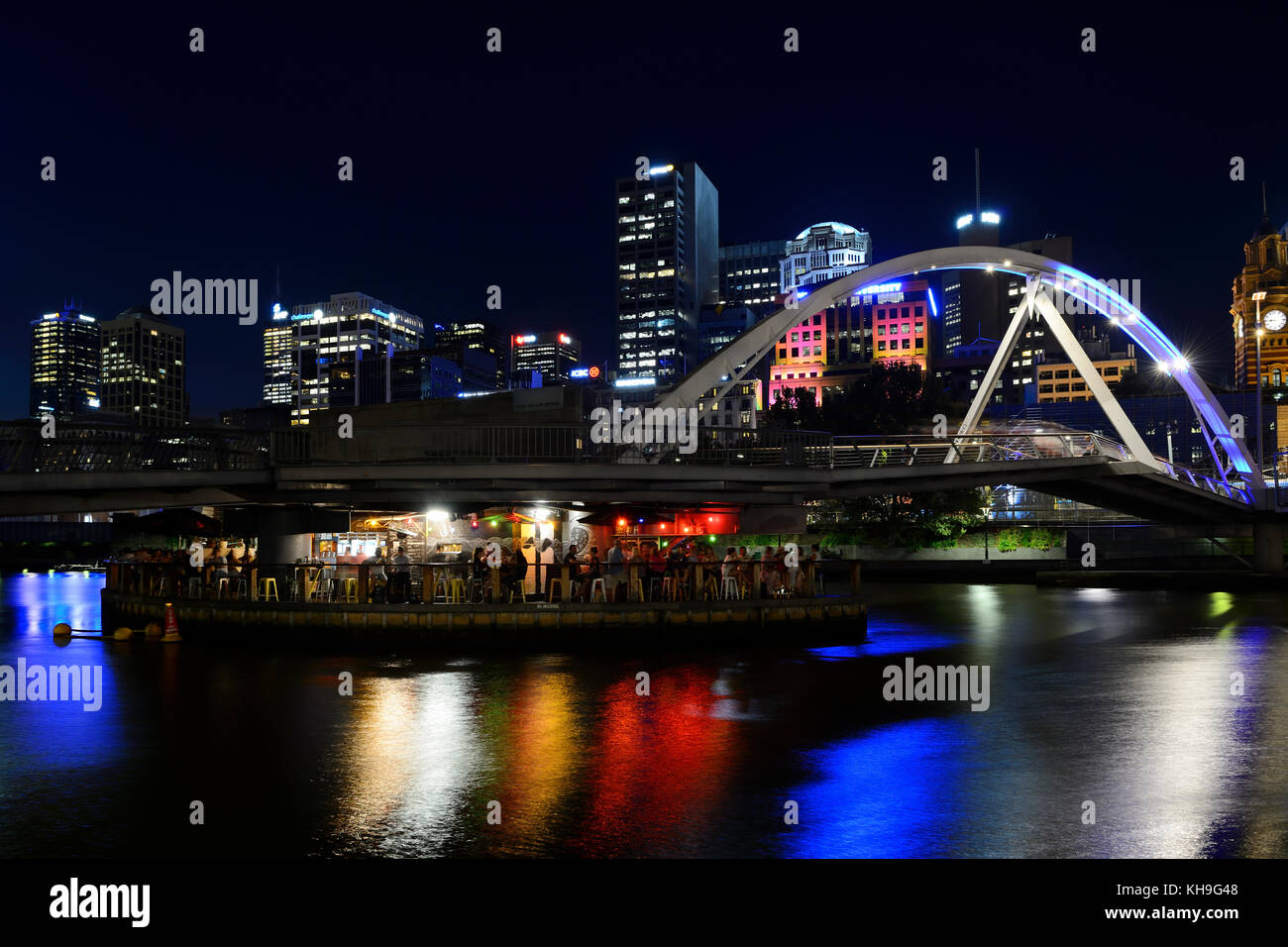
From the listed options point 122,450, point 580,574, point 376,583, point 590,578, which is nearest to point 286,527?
point 376,583

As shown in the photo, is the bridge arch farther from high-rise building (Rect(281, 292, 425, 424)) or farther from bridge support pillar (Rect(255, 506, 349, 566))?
high-rise building (Rect(281, 292, 425, 424))

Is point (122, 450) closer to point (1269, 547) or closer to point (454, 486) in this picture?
point (454, 486)

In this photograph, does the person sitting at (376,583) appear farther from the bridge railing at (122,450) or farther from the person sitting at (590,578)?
the person sitting at (590,578)

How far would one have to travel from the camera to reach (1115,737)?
1558 centimetres

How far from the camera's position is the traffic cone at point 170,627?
97.3 feet

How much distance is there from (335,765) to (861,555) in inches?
2446

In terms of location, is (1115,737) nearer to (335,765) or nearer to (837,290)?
(335,765)

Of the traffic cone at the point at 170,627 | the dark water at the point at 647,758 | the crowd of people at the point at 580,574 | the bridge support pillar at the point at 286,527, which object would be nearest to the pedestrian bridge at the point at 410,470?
the bridge support pillar at the point at 286,527

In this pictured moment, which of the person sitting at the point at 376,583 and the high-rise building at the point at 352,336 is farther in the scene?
the high-rise building at the point at 352,336

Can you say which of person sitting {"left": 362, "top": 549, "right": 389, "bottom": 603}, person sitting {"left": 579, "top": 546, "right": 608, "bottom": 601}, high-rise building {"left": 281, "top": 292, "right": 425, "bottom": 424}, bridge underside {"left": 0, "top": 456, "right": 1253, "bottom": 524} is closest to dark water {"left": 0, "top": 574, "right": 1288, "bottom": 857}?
person sitting {"left": 362, "top": 549, "right": 389, "bottom": 603}

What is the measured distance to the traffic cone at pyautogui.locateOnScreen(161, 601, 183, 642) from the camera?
97.3ft

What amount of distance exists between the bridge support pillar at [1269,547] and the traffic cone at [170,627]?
51.0 meters

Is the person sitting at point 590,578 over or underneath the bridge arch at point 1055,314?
underneath
